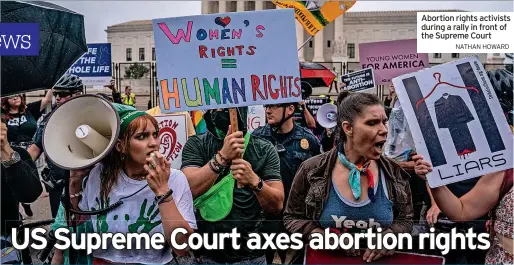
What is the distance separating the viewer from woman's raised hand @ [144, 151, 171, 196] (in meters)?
2.71

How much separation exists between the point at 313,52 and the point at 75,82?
207 ft

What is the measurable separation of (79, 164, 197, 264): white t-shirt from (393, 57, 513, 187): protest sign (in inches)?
43.6

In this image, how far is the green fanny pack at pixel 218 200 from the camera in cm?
325

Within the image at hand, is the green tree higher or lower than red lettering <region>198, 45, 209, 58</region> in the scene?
higher

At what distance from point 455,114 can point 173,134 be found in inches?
78.8

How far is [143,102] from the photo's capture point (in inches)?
995

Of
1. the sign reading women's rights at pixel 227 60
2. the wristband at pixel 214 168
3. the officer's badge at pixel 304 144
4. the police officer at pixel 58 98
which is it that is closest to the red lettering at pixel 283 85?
the sign reading women's rights at pixel 227 60

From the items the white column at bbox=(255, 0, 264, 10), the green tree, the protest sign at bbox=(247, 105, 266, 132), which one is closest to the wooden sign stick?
the protest sign at bbox=(247, 105, 266, 132)

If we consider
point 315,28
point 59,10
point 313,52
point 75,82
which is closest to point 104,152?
point 59,10

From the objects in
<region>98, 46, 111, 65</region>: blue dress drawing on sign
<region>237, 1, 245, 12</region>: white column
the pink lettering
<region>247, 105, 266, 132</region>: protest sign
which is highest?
<region>237, 1, 245, 12</region>: white column

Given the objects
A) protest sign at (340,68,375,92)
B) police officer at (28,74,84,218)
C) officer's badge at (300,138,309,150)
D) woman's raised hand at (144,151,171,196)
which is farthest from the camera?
protest sign at (340,68,375,92)

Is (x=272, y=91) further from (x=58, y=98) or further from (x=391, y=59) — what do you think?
(x=391, y=59)

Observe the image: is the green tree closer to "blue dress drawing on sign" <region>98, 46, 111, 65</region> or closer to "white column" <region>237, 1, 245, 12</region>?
"white column" <region>237, 1, 245, 12</region>

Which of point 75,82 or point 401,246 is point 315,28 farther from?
point 401,246
